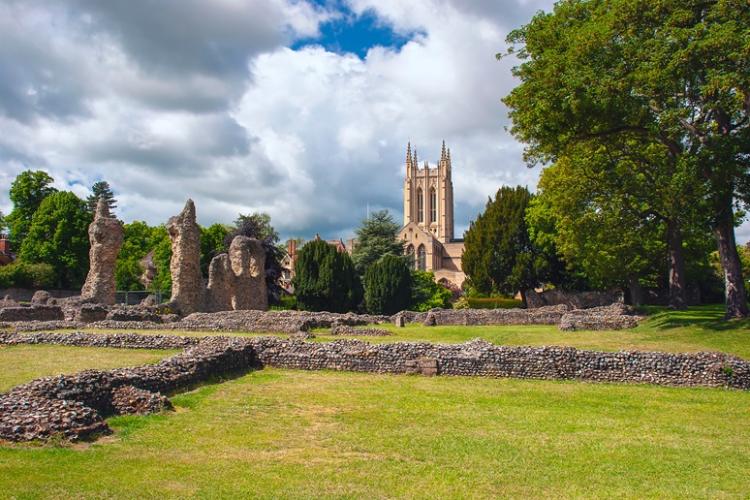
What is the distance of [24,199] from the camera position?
193 feet

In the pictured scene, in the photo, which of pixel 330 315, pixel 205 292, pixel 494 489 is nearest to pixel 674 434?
pixel 494 489

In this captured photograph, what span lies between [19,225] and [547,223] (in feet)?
157

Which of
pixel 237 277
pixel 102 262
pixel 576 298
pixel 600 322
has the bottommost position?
pixel 600 322

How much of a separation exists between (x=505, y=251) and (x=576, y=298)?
7.62 meters

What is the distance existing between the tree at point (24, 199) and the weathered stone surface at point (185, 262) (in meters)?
29.4

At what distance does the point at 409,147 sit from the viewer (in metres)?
157

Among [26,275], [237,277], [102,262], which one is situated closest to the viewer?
[102,262]

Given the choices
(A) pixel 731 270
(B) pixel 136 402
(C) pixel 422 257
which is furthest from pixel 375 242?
(C) pixel 422 257

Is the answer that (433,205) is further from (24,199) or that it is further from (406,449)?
(406,449)

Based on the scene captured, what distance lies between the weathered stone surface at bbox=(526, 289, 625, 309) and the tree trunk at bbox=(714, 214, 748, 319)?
982 inches

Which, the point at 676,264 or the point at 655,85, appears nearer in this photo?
the point at 655,85

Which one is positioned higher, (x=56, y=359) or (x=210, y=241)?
(x=210, y=241)

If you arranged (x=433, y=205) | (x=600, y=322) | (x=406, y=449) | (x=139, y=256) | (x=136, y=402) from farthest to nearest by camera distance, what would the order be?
1. (x=433, y=205)
2. (x=139, y=256)
3. (x=600, y=322)
4. (x=136, y=402)
5. (x=406, y=449)

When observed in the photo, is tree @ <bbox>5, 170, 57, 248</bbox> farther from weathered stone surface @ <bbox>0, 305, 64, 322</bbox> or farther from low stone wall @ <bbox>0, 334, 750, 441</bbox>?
low stone wall @ <bbox>0, 334, 750, 441</bbox>
